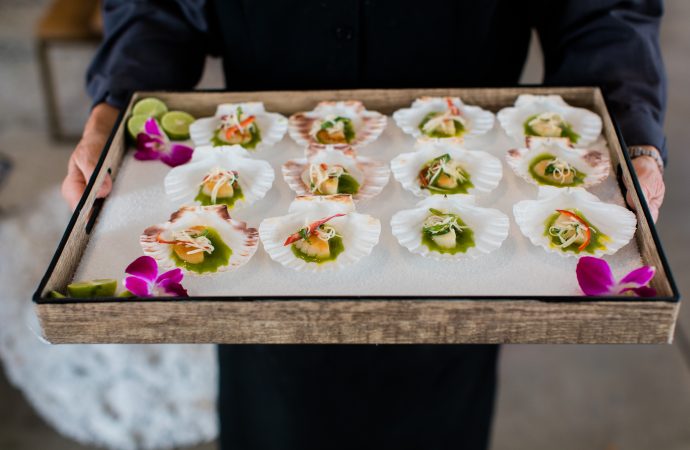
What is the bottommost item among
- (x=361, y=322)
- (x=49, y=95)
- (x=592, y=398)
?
(x=592, y=398)

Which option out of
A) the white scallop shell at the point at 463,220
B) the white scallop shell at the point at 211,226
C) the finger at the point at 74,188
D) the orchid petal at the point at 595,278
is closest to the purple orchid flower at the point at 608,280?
the orchid petal at the point at 595,278

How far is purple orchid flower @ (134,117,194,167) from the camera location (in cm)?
119

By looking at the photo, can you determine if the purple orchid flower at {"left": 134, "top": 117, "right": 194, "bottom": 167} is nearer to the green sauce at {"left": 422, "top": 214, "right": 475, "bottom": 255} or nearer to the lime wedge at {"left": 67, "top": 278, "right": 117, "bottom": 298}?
the lime wedge at {"left": 67, "top": 278, "right": 117, "bottom": 298}

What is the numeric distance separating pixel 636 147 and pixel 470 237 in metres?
0.39

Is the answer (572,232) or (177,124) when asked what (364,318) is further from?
(177,124)

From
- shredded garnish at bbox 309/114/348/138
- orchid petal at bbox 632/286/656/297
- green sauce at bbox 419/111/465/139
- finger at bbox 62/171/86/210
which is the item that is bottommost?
finger at bbox 62/171/86/210

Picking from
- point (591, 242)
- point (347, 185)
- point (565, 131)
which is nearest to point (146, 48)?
point (347, 185)

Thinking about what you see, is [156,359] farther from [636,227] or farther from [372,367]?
[636,227]

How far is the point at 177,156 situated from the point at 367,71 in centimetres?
44

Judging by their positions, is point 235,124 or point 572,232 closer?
point 572,232

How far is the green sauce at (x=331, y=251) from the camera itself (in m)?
1.00

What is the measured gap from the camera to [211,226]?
105 cm

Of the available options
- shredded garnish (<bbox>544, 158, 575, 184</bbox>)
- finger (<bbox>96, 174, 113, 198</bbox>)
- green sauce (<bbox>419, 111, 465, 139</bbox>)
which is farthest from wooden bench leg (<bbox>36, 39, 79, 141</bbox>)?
shredded garnish (<bbox>544, 158, 575, 184</bbox>)

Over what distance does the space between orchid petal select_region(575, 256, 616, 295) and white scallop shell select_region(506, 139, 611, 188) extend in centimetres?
19
